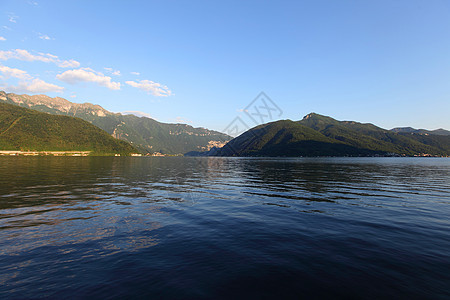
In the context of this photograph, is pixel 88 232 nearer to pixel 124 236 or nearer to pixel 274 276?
pixel 124 236


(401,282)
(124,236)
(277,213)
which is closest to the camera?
(401,282)

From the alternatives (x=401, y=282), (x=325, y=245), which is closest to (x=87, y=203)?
(x=325, y=245)

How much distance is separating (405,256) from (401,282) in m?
3.62

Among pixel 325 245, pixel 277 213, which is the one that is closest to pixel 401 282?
pixel 325 245

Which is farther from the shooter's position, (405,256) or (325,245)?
(325,245)

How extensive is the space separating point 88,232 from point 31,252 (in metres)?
3.58

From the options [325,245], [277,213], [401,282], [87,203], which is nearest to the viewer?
[401,282]

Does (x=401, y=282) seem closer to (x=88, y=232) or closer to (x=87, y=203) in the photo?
(x=88, y=232)

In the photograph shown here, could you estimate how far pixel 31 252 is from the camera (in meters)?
11.7

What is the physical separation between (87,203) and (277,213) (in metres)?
22.1

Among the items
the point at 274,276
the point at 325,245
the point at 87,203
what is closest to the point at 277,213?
the point at 325,245

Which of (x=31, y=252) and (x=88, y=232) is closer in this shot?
(x=31, y=252)

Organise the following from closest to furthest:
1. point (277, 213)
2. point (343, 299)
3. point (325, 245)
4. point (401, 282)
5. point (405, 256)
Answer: point (343, 299)
point (401, 282)
point (405, 256)
point (325, 245)
point (277, 213)

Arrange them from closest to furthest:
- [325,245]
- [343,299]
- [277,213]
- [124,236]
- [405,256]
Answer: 1. [343,299]
2. [405,256]
3. [325,245]
4. [124,236]
5. [277,213]
